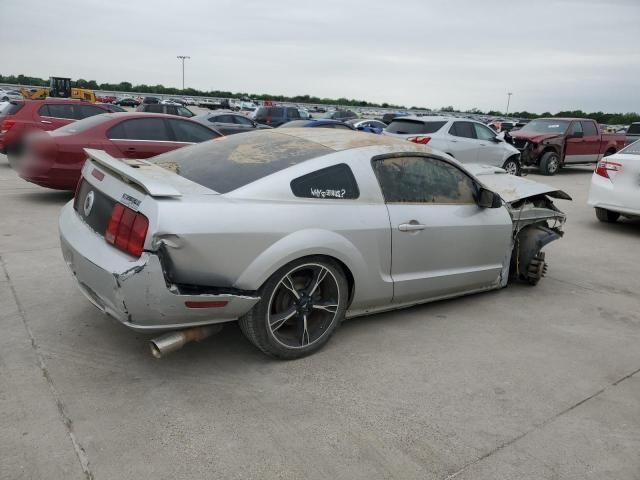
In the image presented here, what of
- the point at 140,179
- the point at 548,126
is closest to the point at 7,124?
the point at 140,179

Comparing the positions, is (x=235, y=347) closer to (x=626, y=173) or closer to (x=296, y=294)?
(x=296, y=294)

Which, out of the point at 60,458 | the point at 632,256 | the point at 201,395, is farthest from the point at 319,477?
the point at 632,256

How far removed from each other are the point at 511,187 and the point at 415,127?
7.45 m

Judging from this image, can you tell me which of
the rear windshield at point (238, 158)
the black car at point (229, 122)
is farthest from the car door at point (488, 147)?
the rear windshield at point (238, 158)

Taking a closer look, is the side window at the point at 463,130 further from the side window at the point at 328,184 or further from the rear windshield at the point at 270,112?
the rear windshield at the point at 270,112

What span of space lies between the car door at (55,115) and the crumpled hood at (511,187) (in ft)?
28.8

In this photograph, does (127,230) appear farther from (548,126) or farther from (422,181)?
(548,126)

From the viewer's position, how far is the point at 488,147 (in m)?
13.2

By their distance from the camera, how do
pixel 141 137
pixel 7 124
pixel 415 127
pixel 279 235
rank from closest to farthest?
1. pixel 279 235
2. pixel 141 137
3. pixel 7 124
4. pixel 415 127

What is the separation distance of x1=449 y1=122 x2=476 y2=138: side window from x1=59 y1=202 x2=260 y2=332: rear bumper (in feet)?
34.9

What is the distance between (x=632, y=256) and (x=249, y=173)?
5560 mm

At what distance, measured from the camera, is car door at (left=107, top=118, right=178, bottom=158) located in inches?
314

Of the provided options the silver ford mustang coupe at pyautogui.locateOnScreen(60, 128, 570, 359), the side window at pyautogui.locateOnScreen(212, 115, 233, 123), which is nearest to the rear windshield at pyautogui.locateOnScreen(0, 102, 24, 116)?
the side window at pyautogui.locateOnScreen(212, 115, 233, 123)

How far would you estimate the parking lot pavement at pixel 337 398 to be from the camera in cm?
256
